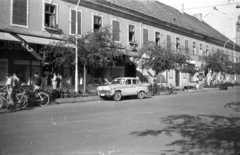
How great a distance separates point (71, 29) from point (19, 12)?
4.60 meters

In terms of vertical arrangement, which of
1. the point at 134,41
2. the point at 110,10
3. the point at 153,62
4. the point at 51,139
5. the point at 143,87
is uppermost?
the point at 110,10

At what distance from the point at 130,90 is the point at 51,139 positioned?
11.8 metres

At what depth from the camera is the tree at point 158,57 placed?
25.0 metres

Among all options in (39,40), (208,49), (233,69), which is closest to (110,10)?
(39,40)

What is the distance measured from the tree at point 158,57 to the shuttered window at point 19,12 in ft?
39.8

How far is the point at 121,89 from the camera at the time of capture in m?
17.2

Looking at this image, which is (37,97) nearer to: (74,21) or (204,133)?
(74,21)

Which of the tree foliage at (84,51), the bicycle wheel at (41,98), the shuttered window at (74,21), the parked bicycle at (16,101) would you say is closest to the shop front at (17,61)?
the tree foliage at (84,51)

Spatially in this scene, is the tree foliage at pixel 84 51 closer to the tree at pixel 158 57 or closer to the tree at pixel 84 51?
the tree at pixel 84 51

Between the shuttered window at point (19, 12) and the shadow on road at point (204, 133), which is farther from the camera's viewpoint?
the shuttered window at point (19, 12)

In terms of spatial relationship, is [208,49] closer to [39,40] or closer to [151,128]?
[39,40]

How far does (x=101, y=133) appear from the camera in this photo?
698cm

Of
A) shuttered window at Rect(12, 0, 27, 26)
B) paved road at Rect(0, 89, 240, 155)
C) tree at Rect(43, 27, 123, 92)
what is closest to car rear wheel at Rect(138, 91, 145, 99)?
tree at Rect(43, 27, 123, 92)

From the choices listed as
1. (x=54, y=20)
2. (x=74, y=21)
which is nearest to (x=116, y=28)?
(x=74, y=21)
